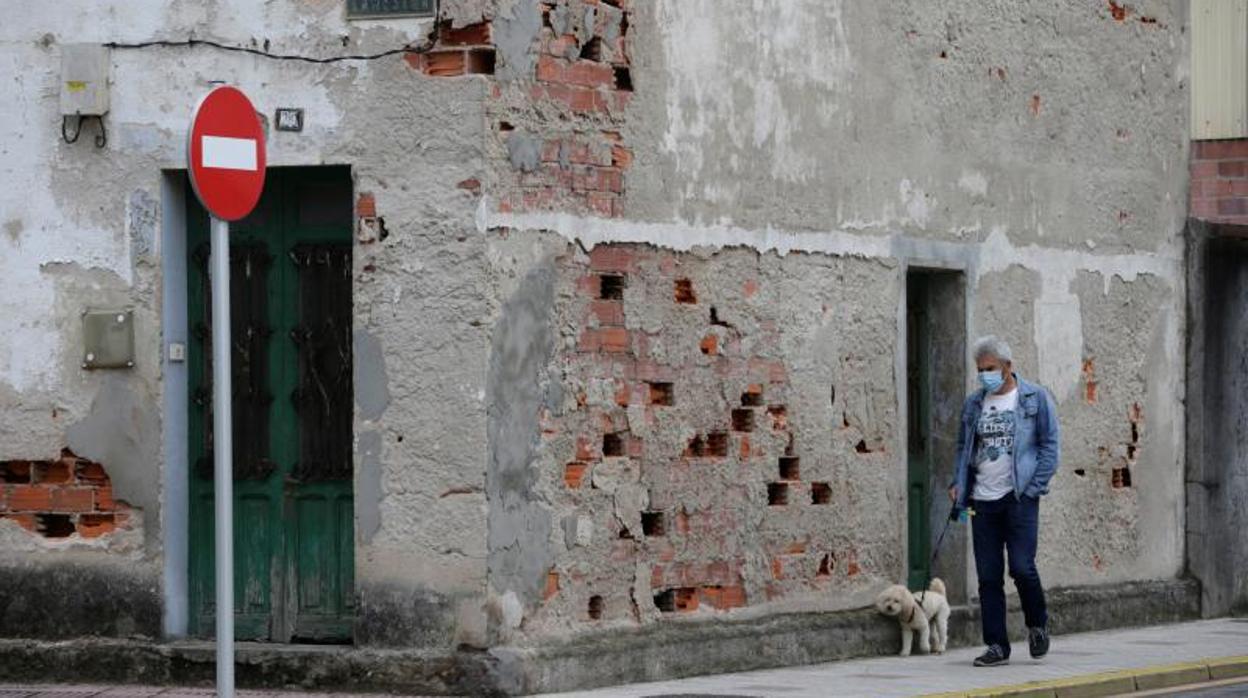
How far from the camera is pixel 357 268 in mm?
13594

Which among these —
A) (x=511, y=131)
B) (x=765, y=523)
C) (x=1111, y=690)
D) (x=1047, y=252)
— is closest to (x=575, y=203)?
(x=511, y=131)

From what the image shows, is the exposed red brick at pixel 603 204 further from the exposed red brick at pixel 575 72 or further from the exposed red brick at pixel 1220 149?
the exposed red brick at pixel 1220 149

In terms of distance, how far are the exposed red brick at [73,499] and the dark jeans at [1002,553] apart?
17.2ft

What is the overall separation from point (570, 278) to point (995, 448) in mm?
3043

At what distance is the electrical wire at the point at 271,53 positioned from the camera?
13477 mm

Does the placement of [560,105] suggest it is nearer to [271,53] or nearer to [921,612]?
[271,53]

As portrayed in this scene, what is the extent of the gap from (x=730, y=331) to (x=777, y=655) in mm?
1943

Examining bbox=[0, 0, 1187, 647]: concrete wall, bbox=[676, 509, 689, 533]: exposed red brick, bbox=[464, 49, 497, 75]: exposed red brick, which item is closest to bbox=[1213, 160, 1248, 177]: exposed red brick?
bbox=[0, 0, 1187, 647]: concrete wall

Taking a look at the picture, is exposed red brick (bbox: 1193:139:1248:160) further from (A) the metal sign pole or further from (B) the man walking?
(A) the metal sign pole

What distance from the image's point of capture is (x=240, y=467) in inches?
558

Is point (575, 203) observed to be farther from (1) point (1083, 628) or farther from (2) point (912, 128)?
(1) point (1083, 628)

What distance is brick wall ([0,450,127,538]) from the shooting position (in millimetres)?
14039

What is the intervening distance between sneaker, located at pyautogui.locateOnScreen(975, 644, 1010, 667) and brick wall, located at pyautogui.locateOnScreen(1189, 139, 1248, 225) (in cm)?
566

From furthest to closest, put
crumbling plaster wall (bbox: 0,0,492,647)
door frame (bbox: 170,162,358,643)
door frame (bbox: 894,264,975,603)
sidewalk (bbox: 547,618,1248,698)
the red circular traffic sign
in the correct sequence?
door frame (bbox: 894,264,975,603)
door frame (bbox: 170,162,358,643)
sidewalk (bbox: 547,618,1248,698)
crumbling plaster wall (bbox: 0,0,492,647)
the red circular traffic sign
